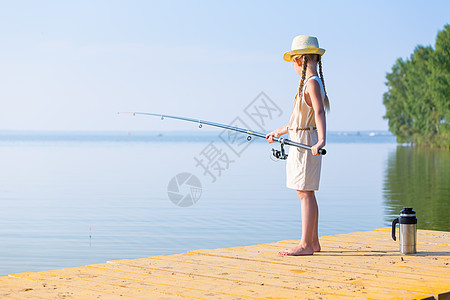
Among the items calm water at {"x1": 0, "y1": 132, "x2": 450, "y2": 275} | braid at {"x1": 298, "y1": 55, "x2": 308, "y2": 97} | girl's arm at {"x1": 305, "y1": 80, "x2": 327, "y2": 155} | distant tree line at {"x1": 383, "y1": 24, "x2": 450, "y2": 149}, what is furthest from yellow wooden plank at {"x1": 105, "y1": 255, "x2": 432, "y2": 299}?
distant tree line at {"x1": 383, "y1": 24, "x2": 450, "y2": 149}

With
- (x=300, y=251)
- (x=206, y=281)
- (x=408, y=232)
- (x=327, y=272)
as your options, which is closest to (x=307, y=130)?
(x=300, y=251)

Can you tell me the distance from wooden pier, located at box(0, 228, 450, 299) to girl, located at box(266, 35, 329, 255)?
0.29 metres

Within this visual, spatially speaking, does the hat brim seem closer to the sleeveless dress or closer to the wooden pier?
the sleeveless dress

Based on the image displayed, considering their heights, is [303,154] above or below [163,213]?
above

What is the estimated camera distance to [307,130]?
624 centimetres

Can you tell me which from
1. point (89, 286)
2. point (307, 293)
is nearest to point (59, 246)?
point (89, 286)

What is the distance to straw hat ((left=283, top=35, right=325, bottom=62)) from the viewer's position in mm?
6258

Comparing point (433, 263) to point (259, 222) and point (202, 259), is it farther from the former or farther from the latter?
point (259, 222)

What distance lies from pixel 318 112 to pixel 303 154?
1.29 ft

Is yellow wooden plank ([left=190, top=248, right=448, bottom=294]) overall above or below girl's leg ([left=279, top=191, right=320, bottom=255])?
below

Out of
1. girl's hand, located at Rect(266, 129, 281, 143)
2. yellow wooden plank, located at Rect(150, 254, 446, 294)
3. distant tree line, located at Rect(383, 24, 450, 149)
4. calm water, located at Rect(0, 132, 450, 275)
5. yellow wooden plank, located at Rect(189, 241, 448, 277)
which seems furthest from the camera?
distant tree line, located at Rect(383, 24, 450, 149)

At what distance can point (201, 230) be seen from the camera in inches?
452

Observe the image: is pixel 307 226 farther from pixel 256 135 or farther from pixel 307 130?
pixel 256 135

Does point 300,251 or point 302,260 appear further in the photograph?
point 300,251
